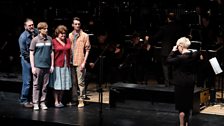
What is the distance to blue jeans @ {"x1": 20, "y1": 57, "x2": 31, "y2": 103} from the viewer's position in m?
8.27

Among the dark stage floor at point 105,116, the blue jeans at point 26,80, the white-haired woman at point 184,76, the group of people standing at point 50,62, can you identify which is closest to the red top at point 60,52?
the group of people standing at point 50,62

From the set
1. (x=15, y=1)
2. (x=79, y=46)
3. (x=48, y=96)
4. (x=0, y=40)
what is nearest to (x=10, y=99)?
(x=48, y=96)

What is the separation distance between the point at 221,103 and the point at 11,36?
605 centimetres

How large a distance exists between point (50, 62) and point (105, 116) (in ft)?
4.44

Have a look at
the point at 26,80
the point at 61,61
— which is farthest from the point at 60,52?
the point at 26,80

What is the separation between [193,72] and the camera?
663 cm

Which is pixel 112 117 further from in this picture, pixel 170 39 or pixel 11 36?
pixel 11 36

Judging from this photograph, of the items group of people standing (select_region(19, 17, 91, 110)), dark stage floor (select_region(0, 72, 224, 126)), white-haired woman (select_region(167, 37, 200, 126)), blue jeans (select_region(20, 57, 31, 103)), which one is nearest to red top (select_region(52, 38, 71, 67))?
group of people standing (select_region(19, 17, 91, 110))

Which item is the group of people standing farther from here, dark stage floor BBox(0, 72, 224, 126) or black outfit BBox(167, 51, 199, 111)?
black outfit BBox(167, 51, 199, 111)

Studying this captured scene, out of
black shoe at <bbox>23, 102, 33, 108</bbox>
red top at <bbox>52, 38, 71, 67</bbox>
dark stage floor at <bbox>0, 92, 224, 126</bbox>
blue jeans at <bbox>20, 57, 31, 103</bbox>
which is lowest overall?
dark stage floor at <bbox>0, 92, 224, 126</bbox>

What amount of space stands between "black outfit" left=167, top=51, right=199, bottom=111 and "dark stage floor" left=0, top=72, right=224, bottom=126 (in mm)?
887

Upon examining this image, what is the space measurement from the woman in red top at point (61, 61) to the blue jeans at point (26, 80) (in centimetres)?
44

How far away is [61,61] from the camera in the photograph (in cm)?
819

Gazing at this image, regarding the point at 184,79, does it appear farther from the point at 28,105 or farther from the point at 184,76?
the point at 28,105
